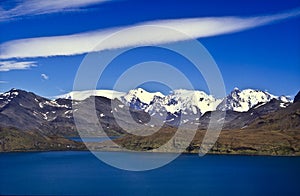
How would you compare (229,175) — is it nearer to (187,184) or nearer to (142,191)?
(187,184)

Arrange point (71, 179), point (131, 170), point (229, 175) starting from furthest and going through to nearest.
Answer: point (131, 170)
point (229, 175)
point (71, 179)

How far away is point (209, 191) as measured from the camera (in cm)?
12138

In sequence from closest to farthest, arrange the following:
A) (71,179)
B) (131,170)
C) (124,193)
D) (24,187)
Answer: (124,193), (24,187), (71,179), (131,170)

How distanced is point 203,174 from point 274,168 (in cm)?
3899

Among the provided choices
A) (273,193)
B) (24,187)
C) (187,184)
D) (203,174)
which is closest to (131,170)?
(203,174)

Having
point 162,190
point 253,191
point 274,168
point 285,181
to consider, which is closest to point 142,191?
point 162,190

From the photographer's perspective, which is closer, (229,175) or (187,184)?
(187,184)

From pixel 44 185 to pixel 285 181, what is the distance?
7020cm

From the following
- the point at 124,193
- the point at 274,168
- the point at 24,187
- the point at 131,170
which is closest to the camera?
the point at 124,193

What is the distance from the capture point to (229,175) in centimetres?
16138

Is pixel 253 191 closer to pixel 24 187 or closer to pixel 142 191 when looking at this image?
pixel 142 191

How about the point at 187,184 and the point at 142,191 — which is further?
the point at 187,184

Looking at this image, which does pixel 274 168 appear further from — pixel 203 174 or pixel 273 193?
pixel 273 193

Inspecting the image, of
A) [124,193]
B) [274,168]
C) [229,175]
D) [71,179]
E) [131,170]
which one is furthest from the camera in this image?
[274,168]
